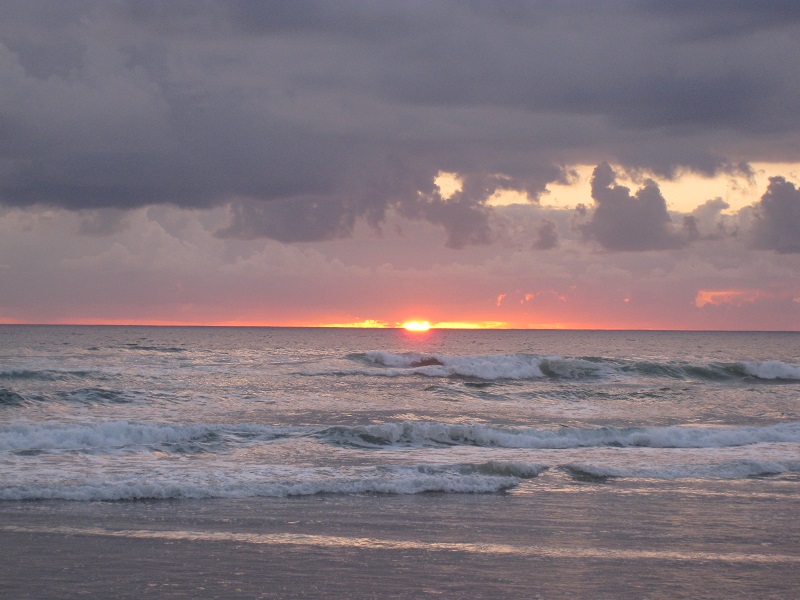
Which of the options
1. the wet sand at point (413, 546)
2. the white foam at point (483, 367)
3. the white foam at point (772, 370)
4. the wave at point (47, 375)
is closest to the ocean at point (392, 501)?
the wet sand at point (413, 546)

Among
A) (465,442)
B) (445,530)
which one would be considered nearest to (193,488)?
(445,530)

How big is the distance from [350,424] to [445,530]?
13624 mm

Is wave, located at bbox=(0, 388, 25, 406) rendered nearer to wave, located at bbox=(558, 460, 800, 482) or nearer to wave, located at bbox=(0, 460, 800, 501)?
wave, located at bbox=(0, 460, 800, 501)

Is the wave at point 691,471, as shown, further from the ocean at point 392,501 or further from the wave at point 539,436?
the wave at point 539,436

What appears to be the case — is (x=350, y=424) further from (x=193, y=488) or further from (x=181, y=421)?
(x=193, y=488)

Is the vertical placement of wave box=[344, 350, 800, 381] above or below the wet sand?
above

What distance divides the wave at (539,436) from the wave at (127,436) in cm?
246

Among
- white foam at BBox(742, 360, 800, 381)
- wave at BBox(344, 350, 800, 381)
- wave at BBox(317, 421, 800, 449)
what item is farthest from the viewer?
white foam at BBox(742, 360, 800, 381)

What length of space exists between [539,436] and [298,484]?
380 inches

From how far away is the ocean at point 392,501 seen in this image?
947cm

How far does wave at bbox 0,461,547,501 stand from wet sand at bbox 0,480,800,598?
1.50ft

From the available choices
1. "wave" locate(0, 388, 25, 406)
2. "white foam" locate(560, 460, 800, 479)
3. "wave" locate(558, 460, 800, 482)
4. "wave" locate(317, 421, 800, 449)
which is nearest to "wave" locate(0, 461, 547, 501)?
"wave" locate(558, 460, 800, 482)

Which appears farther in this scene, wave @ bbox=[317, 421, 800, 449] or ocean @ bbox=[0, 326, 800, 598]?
wave @ bbox=[317, 421, 800, 449]

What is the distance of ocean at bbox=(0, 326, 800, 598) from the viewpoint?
947 cm
